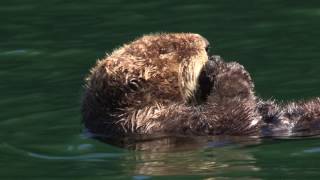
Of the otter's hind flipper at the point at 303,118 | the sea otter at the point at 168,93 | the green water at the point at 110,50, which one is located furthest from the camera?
the otter's hind flipper at the point at 303,118

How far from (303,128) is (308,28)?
8.94 ft

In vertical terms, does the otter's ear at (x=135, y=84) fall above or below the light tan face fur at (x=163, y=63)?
below

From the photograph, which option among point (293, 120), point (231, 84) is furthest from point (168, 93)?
point (293, 120)

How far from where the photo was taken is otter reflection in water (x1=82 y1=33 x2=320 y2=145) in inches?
264

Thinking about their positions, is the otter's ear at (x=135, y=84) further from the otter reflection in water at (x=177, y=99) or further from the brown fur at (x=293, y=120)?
the brown fur at (x=293, y=120)

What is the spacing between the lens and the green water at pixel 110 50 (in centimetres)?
629

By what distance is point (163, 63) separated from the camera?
6879 millimetres

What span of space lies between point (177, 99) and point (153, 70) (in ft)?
0.82

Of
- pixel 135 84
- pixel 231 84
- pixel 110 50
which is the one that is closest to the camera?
pixel 135 84

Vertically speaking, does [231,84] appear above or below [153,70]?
below

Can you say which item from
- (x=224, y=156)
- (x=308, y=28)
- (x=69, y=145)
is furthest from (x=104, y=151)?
(x=308, y=28)

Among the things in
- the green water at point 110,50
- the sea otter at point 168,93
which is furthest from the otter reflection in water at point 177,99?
the green water at point 110,50

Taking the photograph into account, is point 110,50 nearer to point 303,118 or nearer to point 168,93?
point 168,93

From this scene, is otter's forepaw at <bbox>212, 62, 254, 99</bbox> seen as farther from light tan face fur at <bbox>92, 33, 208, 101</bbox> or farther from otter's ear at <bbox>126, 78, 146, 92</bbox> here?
otter's ear at <bbox>126, 78, 146, 92</bbox>
